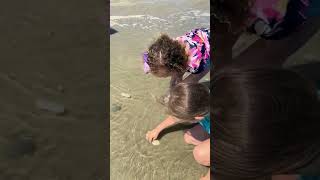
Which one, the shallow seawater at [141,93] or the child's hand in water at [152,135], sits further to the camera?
the child's hand in water at [152,135]

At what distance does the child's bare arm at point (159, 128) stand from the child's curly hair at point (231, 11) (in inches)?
26.9

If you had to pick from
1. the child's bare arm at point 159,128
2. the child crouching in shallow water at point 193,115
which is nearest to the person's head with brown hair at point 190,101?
the child crouching in shallow water at point 193,115

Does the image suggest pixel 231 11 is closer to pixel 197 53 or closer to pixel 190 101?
pixel 190 101

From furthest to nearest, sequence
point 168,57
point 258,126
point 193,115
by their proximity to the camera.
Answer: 1. point 168,57
2. point 193,115
3. point 258,126

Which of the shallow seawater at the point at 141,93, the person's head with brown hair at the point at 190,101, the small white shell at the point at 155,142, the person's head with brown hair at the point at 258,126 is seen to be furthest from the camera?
the small white shell at the point at 155,142

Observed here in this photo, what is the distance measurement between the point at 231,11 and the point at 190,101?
1.43 feet

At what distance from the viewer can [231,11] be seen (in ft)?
4.69

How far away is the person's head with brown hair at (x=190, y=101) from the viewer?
1.70m

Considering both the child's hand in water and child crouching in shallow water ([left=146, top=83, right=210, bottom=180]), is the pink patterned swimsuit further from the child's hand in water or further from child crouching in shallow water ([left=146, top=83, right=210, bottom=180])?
the child's hand in water

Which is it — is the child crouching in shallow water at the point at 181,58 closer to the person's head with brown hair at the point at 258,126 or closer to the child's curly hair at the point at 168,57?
the child's curly hair at the point at 168,57
